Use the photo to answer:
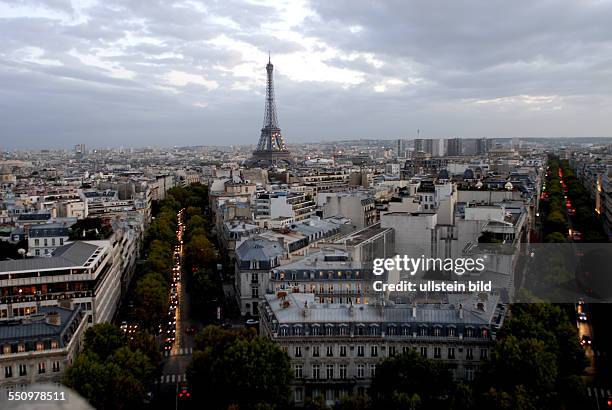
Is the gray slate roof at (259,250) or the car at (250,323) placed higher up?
the gray slate roof at (259,250)

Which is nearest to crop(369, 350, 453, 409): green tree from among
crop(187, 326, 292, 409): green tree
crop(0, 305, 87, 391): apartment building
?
crop(187, 326, 292, 409): green tree

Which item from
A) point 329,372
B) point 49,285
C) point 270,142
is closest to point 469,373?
point 329,372

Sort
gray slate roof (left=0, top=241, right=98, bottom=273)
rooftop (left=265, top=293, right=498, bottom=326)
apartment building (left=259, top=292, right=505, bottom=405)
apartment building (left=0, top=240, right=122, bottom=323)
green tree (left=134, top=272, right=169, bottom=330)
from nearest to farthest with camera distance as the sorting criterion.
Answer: apartment building (left=259, top=292, right=505, bottom=405) → rooftop (left=265, top=293, right=498, bottom=326) → apartment building (left=0, top=240, right=122, bottom=323) → gray slate roof (left=0, top=241, right=98, bottom=273) → green tree (left=134, top=272, right=169, bottom=330)

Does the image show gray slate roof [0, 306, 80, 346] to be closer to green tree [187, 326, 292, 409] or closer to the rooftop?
green tree [187, 326, 292, 409]

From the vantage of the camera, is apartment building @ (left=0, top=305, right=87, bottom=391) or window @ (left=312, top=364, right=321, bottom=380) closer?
apartment building @ (left=0, top=305, right=87, bottom=391)

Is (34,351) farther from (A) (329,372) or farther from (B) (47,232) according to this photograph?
(B) (47,232)

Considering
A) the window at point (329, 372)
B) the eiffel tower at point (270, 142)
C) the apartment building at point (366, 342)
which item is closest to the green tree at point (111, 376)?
the apartment building at point (366, 342)

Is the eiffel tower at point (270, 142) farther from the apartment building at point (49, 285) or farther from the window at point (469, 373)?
the window at point (469, 373)

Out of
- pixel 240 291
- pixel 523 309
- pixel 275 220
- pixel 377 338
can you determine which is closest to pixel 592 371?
pixel 523 309

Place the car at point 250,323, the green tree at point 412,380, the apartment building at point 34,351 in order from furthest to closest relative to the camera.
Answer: the car at point 250,323
the apartment building at point 34,351
the green tree at point 412,380

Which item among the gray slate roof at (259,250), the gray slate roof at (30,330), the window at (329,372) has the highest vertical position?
the gray slate roof at (259,250)

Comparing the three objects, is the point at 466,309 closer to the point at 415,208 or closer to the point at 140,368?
the point at 140,368
